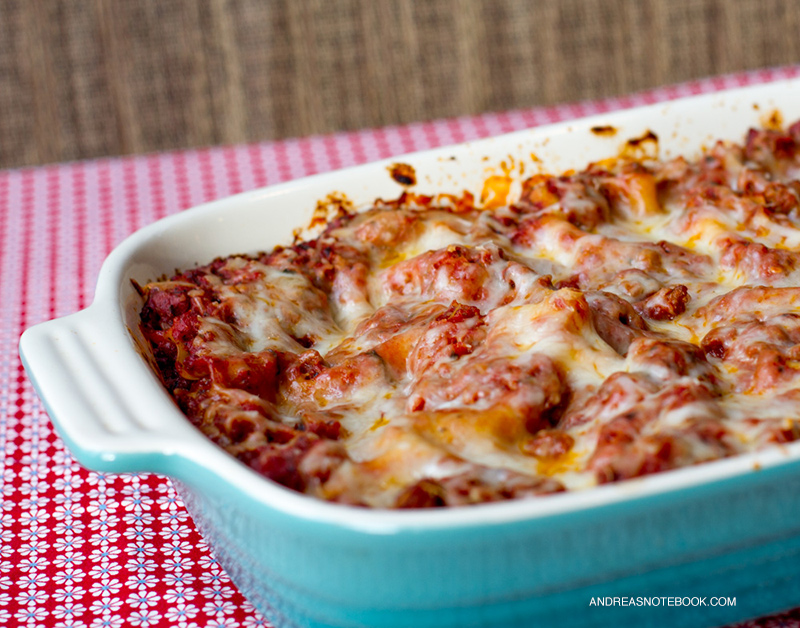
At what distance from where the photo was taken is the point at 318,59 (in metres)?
4.63

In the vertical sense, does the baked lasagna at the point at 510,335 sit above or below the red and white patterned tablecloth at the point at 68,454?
above

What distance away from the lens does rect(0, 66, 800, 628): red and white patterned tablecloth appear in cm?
148

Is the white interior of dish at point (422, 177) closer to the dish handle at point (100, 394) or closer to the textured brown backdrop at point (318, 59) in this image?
the dish handle at point (100, 394)

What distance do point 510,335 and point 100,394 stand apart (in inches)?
25.3

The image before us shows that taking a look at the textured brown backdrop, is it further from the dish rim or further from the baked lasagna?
the dish rim

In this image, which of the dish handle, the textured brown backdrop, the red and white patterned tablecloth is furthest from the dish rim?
the textured brown backdrop

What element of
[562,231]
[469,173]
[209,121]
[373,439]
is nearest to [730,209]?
[562,231]

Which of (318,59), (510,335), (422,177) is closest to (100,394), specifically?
(510,335)

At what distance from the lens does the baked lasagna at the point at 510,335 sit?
51.4 inches

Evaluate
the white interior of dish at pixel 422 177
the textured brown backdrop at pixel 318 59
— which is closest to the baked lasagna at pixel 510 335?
the white interior of dish at pixel 422 177

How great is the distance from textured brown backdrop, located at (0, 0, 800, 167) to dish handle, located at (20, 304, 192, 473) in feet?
10.3

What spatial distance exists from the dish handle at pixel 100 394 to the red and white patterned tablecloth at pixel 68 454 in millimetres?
299

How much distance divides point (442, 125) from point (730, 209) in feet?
4.49

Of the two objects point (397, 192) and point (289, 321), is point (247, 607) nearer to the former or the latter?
point (289, 321)
